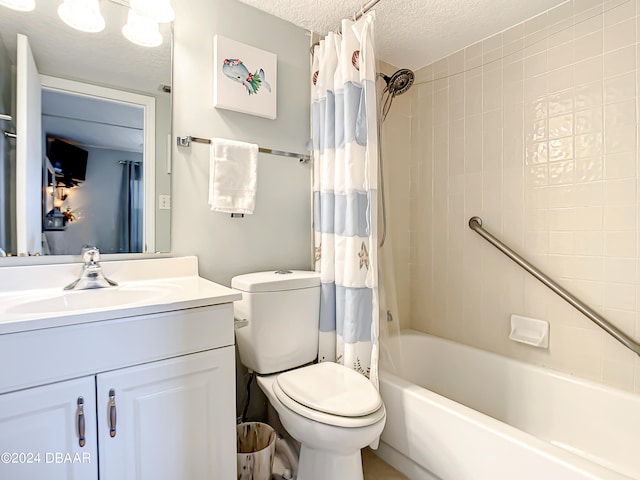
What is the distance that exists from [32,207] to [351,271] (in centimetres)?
126

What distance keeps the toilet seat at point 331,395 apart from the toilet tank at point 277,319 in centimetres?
10

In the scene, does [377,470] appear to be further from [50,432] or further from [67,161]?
[67,161]

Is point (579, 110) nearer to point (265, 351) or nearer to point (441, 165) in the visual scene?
point (441, 165)

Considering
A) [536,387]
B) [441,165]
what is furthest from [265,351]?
[441,165]

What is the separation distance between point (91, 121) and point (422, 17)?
164 centimetres

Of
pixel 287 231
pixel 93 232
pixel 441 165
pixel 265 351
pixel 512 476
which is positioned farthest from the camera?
pixel 441 165

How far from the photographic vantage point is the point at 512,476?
3.71ft

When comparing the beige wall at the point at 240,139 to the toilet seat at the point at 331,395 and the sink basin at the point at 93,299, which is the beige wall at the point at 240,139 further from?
the toilet seat at the point at 331,395

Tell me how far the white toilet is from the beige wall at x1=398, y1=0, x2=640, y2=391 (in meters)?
0.97

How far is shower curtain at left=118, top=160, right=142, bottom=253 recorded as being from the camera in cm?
143

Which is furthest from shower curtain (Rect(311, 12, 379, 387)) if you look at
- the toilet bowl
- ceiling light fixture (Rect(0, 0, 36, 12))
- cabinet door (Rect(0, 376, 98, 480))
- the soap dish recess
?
ceiling light fixture (Rect(0, 0, 36, 12))

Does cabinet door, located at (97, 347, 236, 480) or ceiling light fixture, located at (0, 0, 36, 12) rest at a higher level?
ceiling light fixture, located at (0, 0, 36, 12)

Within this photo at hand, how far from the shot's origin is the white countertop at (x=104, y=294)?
905 mm

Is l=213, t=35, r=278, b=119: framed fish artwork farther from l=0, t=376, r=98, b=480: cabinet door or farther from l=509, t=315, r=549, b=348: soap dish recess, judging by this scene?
l=509, t=315, r=549, b=348: soap dish recess
